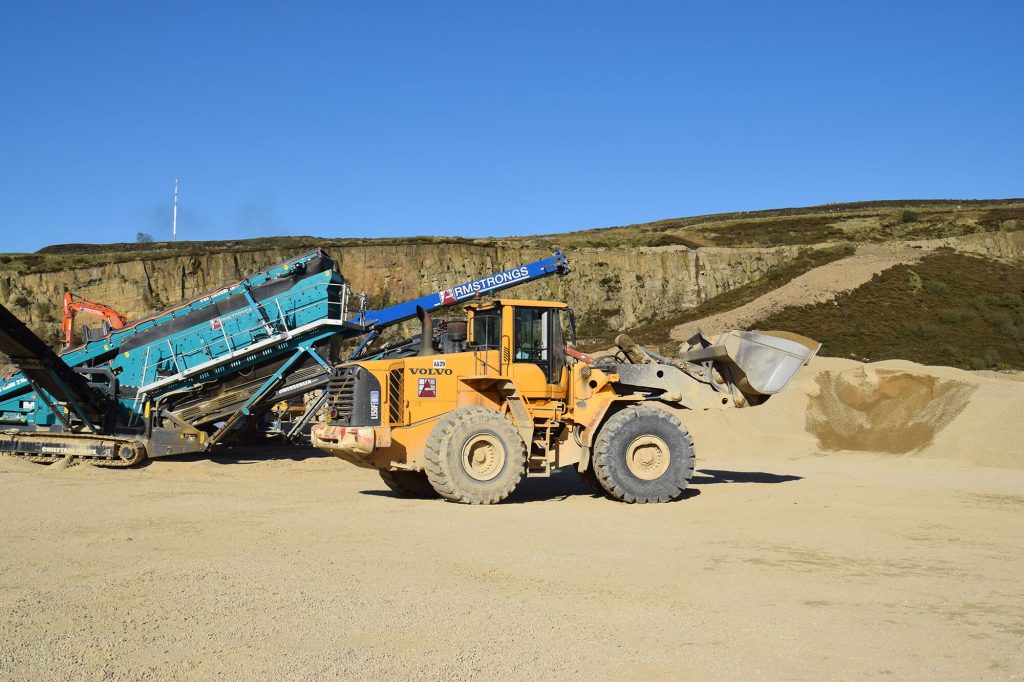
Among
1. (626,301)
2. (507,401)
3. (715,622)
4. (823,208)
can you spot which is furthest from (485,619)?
(823,208)

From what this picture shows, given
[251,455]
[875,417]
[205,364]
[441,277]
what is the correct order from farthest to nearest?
[441,277] → [875,417] → [251,455] → [205,364]

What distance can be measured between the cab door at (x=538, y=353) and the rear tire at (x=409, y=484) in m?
2.00

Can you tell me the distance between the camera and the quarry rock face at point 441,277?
1795 inches

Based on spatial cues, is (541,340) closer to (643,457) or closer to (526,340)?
(526,340)

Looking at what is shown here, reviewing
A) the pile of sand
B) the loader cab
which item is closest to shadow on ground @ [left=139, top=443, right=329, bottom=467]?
the loader cab

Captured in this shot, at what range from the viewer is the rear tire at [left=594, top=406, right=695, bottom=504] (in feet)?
41.2

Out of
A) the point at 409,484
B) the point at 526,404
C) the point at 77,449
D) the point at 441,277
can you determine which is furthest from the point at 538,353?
the point at 441,277

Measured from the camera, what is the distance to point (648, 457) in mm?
12742

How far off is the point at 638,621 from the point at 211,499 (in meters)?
8.03

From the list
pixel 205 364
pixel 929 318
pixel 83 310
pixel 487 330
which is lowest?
pixel 205 364

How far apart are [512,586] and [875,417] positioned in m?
14.6

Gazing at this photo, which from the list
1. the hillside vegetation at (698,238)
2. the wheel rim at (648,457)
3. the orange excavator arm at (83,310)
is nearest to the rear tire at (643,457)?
the wheel rim at (648,457)

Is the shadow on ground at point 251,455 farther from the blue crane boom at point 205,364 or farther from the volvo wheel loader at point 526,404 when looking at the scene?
the volvo wheel loader at point 526,404

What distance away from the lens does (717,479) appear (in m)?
15.8
